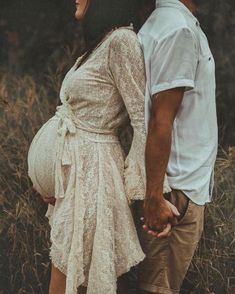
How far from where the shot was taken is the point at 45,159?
10.5 feet

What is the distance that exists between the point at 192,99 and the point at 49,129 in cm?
57

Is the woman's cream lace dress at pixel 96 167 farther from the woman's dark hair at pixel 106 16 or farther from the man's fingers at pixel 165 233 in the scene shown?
the man's fingers at pixel 165 233

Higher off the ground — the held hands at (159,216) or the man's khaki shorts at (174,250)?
the held hands at (159,216)

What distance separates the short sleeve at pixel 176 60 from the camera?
297cm

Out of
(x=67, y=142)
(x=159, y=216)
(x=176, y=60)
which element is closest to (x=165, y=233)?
(x=159, y=216)

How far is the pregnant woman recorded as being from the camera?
309cm

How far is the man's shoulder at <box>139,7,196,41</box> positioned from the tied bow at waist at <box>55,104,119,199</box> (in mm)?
412

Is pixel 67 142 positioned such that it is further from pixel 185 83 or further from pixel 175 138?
pixel 185 83

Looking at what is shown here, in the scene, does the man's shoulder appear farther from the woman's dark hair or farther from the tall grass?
the tall grass

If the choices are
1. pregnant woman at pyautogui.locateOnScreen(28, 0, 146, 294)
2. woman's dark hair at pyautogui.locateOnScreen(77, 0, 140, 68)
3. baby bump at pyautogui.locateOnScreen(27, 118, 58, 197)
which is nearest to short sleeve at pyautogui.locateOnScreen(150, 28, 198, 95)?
pregnant woman at pyautogui.locateOnScreen(28, 0, 146, 294)

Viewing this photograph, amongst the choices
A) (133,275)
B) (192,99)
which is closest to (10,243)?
(133,275)

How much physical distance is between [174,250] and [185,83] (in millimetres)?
648

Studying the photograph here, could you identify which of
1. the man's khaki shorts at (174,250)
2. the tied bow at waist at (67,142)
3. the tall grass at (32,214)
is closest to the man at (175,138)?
the man's khaki shorts at (174,250)

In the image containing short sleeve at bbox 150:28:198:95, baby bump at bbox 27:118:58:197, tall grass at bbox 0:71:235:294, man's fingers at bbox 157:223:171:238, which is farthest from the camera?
tall grass at bbox 0:71:235:294
